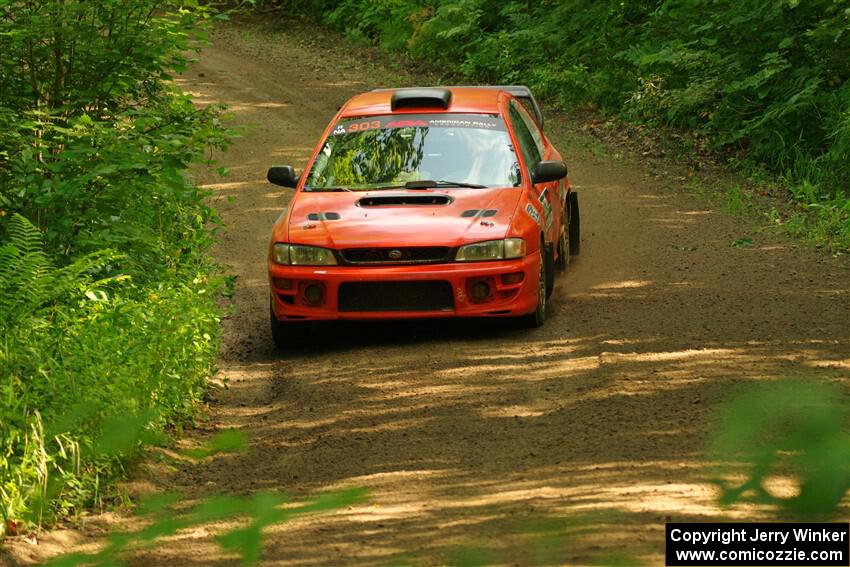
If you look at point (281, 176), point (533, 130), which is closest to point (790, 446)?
point (281, 176)

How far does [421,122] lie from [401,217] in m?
1.25

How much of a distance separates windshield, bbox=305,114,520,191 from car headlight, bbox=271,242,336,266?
79 centimetres

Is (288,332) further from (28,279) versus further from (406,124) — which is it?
(28,279)

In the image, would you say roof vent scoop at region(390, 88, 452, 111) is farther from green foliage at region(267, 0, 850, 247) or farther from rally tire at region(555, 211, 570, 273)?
green foliage at region(267, 0, 850, 247)

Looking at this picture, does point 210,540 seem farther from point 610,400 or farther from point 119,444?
point 610,400

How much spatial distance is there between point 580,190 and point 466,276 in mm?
6956

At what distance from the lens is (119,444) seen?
1.95 m

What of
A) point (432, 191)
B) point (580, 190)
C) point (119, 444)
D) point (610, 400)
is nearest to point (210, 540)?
point (119, 444)

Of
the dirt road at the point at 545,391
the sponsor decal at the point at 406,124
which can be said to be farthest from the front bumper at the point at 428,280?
the sponsor decal at the point at 406,124

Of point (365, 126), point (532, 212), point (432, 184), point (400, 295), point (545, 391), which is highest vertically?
point (365, 126)

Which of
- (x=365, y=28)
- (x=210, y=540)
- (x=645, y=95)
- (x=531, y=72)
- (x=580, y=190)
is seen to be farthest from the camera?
(x=365, y=28)

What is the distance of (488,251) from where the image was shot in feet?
28.6

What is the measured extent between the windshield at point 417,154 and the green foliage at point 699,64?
4.31 metres

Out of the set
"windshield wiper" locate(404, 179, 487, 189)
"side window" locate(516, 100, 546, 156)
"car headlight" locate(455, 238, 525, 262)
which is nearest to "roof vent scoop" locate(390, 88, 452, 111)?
"windshield wiper" locate(404, 179, 487, 189)
